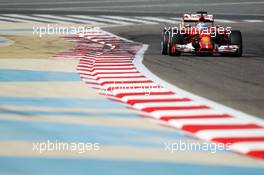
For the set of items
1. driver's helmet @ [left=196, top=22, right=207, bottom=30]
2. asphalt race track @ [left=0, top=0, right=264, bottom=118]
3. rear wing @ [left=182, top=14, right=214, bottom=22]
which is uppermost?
rear wing @ [left=182, top=14, right=214, bottom=22]

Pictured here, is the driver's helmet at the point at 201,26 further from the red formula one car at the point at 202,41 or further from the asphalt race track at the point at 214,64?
the asphalt race track at the point at 214,64

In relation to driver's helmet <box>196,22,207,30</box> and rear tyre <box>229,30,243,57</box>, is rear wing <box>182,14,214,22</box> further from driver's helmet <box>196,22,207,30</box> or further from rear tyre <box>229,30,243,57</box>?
rear tyre <box>229,30,243,57</box>

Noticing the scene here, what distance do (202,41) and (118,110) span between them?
8.28m

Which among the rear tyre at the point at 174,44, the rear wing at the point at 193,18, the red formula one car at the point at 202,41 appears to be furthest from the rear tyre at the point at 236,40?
the rear tyre at the point at 174,44

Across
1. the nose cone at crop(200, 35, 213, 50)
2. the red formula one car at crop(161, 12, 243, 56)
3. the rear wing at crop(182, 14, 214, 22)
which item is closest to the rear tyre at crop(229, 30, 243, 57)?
the red formula one car at crop(161, 12, 243, 56)

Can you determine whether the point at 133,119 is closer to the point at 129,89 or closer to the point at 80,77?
the point at 129,89

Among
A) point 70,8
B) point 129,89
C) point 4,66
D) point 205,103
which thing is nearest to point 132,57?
point 4,66

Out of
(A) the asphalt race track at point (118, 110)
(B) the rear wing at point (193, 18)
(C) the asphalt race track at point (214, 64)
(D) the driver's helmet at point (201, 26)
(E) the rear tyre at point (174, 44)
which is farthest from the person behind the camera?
(B) the rear wing at point (193, 18)

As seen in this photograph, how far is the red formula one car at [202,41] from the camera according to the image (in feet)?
50.9

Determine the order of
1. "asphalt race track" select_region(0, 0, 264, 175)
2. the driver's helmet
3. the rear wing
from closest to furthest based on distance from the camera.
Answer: "asphalt race track" select_region(0, 0, 264, 175) → the driver's helmet → the rear wing

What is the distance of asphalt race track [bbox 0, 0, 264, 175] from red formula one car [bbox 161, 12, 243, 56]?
12.0 inches

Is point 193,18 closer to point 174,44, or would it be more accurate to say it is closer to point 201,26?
point 201,26

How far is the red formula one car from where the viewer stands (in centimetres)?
1552

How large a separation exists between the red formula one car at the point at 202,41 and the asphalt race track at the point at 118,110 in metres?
0.30
